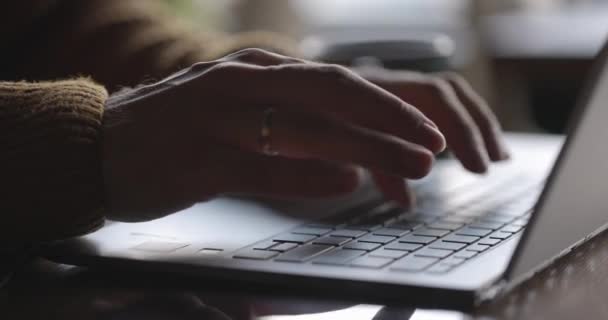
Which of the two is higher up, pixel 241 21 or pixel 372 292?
pixel 241 21

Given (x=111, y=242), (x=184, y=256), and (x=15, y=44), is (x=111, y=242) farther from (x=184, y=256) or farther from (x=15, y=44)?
(x=15, y=44)

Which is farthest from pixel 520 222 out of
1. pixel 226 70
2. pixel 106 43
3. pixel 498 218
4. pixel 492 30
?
pixel 492 30

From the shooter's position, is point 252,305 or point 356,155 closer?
point 252,305

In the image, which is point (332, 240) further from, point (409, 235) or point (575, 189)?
point (575, 189)

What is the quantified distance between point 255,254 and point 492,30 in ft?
7.23

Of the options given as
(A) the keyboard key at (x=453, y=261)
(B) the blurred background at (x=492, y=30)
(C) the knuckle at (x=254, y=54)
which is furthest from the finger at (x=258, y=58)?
(B) the blurred background at (x=492, y=30)

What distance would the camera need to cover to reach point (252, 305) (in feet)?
1.41

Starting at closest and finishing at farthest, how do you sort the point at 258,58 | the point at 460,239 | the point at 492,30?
the point at 460,239 → the point at 258,58 → the point at 492,30

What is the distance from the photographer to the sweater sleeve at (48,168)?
51 centimetres

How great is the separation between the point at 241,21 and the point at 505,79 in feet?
3.05

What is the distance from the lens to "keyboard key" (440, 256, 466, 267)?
440 mm

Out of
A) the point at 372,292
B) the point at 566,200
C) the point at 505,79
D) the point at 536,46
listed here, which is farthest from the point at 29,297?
the point at 505,79

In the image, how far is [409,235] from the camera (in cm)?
52

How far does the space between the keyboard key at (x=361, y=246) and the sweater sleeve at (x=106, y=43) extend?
60 cm
